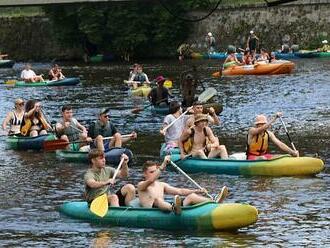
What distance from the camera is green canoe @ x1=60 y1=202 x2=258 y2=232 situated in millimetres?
17250

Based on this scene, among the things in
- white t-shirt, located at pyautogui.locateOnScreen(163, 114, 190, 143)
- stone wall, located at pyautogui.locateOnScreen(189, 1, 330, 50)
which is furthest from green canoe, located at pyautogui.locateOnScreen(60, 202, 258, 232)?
stone wall, located at pyautogui.locateOnScreen(189, 1, 330, 50)

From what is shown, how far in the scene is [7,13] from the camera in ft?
327

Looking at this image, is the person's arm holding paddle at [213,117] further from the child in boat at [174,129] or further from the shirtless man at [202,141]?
the shirtless man at [202,141]

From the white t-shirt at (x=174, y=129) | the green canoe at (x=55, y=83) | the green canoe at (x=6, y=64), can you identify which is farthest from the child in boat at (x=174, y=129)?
the green canoe at (x=6, y=64)

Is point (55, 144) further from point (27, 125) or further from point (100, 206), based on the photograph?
point (100, 206)

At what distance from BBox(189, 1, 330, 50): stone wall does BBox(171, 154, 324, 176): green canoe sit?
2140 inches

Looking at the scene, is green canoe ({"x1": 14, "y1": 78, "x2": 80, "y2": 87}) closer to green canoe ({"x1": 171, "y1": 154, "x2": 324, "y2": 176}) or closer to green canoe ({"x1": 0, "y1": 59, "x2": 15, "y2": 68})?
green canoe ({"x1": 0, "y1": 59, "x2": 15, "y2": 68})

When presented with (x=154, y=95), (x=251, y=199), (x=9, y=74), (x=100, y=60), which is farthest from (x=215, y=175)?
(x=100, y=60)

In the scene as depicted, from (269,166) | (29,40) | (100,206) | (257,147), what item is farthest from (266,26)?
(100,206)

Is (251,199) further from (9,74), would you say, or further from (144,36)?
(144,36)

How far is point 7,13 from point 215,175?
258 ft

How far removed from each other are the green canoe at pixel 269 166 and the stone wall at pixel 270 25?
5436cm

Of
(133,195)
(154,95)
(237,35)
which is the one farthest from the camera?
(237,35)

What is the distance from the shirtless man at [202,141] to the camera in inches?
925
